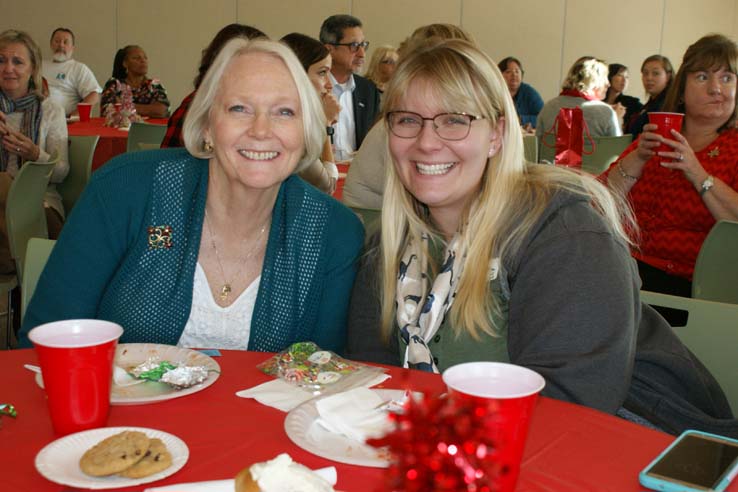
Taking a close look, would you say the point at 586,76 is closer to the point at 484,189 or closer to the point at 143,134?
the point at 143,134

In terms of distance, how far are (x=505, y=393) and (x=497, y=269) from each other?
32.6 inches

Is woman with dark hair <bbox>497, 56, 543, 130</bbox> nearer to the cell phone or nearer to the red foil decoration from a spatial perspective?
the cell phone

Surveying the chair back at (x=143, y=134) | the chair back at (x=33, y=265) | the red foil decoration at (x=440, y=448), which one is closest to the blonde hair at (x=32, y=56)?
the chair back at (x=143, y=134)

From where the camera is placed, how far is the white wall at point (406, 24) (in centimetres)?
930

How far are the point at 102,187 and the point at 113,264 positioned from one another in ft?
0.64

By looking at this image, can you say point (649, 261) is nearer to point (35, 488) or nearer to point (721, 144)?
point (721, 144)

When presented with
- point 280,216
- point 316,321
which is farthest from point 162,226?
point 316,321

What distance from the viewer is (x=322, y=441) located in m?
1.14

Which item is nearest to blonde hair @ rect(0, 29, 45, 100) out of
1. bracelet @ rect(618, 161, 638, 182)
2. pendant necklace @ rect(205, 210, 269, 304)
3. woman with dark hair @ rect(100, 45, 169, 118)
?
woman with dark hair @ rect(100, 45, 169, 118)

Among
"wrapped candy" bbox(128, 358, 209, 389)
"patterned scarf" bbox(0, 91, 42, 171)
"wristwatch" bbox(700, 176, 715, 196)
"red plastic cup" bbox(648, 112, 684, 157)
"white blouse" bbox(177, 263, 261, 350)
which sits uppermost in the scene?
"red plastic cup" bbox(648, 112, 684, 157)

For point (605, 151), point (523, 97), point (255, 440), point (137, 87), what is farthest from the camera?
point (523, 97)

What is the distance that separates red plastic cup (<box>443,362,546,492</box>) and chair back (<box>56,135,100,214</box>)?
4079mm

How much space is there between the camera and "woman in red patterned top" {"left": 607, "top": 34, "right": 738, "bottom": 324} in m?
3.18

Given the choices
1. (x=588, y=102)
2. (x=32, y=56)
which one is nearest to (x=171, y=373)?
(x=32, y=56)
